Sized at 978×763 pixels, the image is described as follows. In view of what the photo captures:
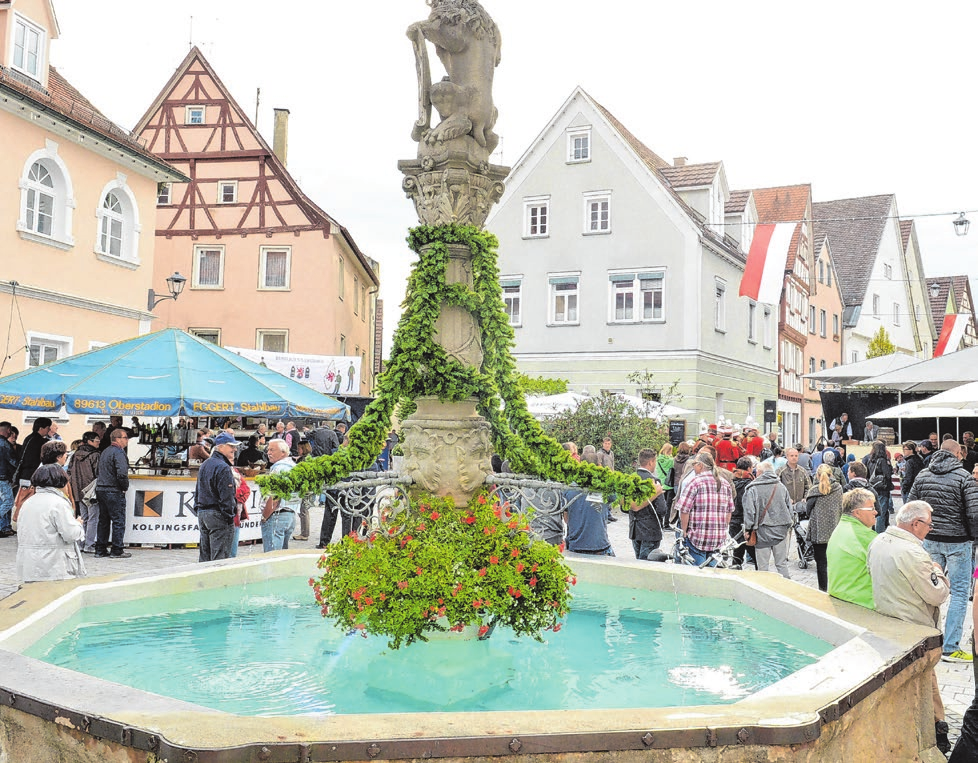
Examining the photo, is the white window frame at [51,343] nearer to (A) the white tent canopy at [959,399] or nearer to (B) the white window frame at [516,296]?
(B) the white window frame at [516,296]

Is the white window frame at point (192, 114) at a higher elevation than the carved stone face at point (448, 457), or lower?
higher

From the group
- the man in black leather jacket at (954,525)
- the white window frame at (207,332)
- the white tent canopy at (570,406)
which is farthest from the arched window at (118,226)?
the man in black leather jacket at (954,525)

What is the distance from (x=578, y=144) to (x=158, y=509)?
2260 cm

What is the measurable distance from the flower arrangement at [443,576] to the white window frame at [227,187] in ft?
98.6

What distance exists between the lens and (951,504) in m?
9.02

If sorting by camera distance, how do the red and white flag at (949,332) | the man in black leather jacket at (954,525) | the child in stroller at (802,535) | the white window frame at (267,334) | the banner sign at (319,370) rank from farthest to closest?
the red and white flag at (949,332)
the white window frame at (267,334)
the banner sign at (319,370)
the child in stroller at (802,535)
the man in black leather jacket at (954,525)

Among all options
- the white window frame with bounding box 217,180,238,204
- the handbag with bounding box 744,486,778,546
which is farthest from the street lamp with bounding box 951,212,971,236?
the white window frame with bounding box 217,180,238,204

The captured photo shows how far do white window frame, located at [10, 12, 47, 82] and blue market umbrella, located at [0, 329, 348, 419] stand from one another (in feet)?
28.5

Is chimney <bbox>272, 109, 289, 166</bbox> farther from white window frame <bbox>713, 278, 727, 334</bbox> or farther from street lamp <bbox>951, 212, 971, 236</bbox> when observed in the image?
street lamp <bbox>951, 212, 971, 236</bbox>

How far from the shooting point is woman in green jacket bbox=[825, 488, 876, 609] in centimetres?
675

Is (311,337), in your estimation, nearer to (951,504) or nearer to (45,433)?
(45,433)

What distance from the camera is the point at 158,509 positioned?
14.5 meters

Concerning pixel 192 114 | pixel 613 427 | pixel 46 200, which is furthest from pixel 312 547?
pixel 192 114

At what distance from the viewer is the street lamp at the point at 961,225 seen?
25.7m
